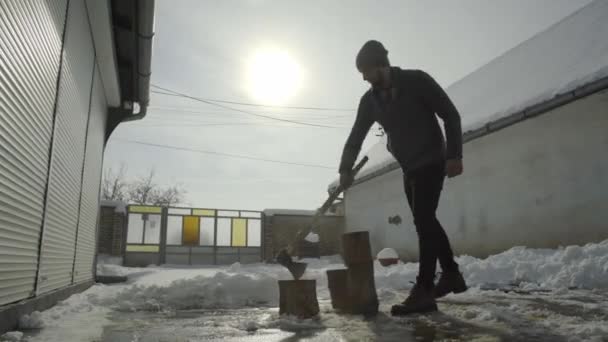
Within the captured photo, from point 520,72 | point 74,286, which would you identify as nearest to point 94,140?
point 74,286

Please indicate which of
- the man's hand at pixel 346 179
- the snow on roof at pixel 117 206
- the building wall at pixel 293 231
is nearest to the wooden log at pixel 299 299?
the man's hand at pixel 346 179

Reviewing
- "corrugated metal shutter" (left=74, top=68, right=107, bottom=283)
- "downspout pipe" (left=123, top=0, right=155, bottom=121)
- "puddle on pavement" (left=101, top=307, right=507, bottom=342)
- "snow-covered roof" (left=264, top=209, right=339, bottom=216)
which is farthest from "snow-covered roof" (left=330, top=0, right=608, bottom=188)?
"corrugated metal shutter" (left=74, top=68, right=107, bottom=283)

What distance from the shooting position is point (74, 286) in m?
4.99

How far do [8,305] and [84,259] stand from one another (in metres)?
3.95

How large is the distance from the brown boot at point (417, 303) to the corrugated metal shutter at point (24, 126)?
2311 millimetres

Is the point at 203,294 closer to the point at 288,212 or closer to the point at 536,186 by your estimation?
the point at 536,186

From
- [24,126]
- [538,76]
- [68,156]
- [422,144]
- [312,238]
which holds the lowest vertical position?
[312,238]

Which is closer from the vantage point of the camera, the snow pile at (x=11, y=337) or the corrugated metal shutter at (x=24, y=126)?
the snow pile at (x=11, y=337)

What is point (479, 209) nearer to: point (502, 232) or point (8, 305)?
point (502, 232)

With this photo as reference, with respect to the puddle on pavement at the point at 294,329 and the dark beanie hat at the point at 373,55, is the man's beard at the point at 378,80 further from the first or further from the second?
the puddle on pavement at the point at 294,329

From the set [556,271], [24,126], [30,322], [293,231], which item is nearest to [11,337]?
[30,322]

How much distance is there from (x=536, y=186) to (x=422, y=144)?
6.50 metres

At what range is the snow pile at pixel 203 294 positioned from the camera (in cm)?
368

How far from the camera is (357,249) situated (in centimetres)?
294
